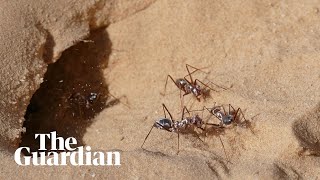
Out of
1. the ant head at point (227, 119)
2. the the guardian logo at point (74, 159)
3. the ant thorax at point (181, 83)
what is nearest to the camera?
the the guardian logo at point (74, 159)

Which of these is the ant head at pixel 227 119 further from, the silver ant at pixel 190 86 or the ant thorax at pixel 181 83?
the ant thorax at pixel 181 83

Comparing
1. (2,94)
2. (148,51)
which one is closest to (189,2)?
(148,51)

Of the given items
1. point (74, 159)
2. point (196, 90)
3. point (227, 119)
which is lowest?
point (74, 159)

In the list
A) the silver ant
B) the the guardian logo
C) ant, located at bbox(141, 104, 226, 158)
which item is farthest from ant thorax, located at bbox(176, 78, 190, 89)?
the the guardian logo

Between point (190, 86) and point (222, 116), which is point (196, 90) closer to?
point (190, 86)

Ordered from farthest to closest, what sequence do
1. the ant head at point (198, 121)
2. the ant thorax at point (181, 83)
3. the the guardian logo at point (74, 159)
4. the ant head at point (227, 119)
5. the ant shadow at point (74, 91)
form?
the ant shadow at point (74, 91), the ant thorax at point (181, 83), the ant head at point (198, 121), the ant head at point (227, 119), the the guardian logo at point (74, 159)

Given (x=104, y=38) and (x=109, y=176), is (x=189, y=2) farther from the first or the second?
(x=109, y=176)

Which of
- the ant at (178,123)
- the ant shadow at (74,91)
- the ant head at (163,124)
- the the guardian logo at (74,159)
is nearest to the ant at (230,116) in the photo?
the ant at (178,123)

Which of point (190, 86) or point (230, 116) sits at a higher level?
point (190, 86)

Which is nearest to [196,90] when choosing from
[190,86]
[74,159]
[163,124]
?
[190,86]
